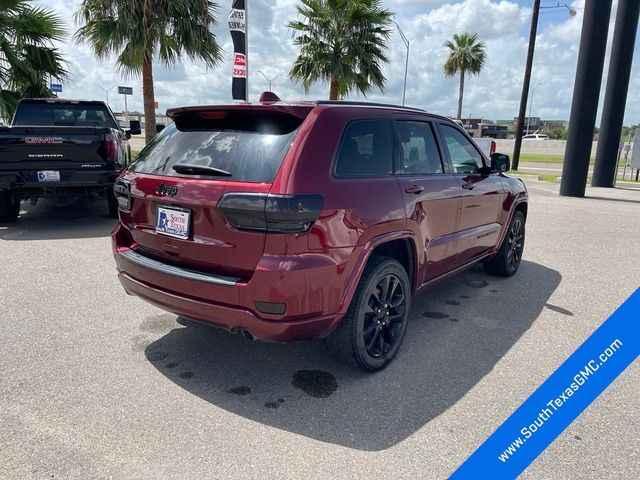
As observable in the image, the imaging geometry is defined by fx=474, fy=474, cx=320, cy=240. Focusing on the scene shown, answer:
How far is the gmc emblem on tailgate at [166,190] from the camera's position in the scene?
290 centimetres

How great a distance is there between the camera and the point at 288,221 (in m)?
2.55

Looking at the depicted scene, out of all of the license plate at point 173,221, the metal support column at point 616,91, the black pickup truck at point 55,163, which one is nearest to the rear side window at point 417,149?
the license plate at point 173,221

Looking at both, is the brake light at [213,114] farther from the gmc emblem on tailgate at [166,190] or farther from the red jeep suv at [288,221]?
the gmc emblem on tailgate at [166,190]

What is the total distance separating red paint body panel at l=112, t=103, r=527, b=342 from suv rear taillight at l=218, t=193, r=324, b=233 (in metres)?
0.03

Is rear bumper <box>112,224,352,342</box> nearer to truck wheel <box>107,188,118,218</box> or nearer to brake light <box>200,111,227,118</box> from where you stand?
brake light <box>200,111,227,118</box>

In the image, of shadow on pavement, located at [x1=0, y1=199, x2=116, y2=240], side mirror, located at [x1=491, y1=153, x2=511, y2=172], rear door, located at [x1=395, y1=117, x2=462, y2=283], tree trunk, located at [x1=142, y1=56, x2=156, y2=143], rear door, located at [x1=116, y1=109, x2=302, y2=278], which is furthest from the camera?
tree trunk, located at [x1=142, y1=56, x2=156, y2=143]

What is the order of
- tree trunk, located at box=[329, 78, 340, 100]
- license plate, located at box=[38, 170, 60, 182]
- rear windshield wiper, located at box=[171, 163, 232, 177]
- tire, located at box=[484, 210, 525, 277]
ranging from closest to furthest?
rear windshield wiper, located at box=[171, 163, 232, 177], tire, located at box=[484, 210, 525, 277], license plate, located at box=[38, 170, 60, 182], tree trunk, located at box=[329, 78, 340, 100]

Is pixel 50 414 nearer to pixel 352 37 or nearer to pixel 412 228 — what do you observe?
pixel 412 228

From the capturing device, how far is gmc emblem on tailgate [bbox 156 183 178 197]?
290cm

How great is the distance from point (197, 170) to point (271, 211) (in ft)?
2.16

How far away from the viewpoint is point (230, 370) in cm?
325

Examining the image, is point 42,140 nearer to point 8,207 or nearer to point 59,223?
point 8,207

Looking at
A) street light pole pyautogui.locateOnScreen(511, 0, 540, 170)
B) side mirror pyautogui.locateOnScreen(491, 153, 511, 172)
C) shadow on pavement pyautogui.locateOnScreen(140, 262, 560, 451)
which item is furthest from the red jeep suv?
street light pole pyautogui.locateOnScreen(511, 0, 540, 170)

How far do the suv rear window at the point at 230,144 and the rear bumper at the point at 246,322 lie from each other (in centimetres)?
76
